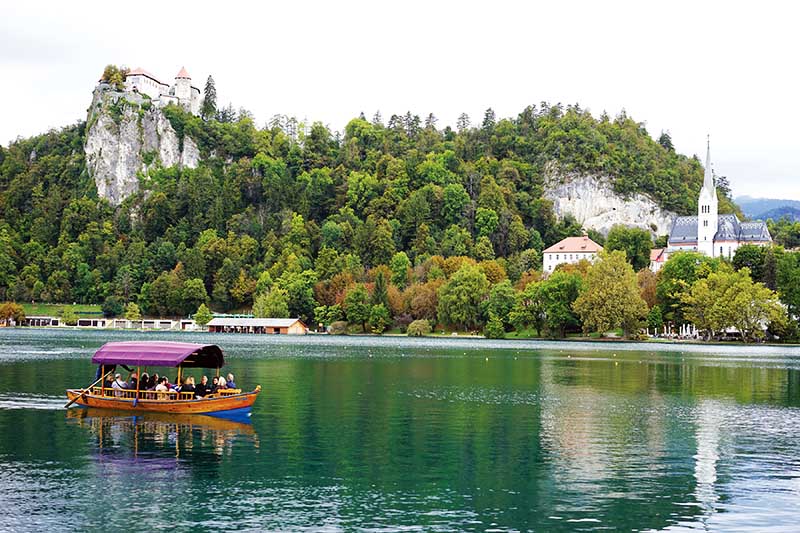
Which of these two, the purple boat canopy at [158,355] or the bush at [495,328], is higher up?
the purple boat canopy at [158,355]

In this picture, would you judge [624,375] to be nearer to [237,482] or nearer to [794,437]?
[794,437]

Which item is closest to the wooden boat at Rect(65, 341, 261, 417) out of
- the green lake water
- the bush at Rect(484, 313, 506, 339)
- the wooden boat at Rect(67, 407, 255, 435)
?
the wooden boat at Rect(67, 407, 255, 435)

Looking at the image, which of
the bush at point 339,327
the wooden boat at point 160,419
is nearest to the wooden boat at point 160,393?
the wooden boat at point 160,419

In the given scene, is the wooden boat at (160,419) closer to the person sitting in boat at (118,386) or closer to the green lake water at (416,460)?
the green lake water at (416,460)

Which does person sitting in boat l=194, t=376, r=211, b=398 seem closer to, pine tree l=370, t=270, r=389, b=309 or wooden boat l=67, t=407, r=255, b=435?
wooden boat l=67, t=407, r=255, b=435

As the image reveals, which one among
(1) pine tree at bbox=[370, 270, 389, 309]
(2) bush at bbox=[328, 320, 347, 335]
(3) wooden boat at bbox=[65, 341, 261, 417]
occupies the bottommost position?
(2) bush at bbox=[328, 320, 347, 335]

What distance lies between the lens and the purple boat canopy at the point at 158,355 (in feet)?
161

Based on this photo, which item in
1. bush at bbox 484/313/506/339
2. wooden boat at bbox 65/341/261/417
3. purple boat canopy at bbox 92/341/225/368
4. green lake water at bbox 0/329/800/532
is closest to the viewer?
green lake water at bbox 0/329/800/532

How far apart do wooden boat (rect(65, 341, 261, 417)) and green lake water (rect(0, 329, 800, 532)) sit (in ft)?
3.16

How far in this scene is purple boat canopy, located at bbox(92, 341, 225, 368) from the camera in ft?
161

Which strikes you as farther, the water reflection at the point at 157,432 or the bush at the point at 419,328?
the bush at the point at 419,328

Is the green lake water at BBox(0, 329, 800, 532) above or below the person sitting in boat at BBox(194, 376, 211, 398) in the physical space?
below

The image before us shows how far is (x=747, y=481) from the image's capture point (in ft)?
111

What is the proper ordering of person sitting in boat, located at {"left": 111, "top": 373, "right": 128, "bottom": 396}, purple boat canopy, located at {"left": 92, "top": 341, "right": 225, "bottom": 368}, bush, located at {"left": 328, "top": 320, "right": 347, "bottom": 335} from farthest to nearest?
bush, located at {"left": 328, "top": 320, "right": 347, "bottom": 335} < person sitting in boat, located at {"left": 111, "top": 373, "right": 128, "bottom": 396} < purple boat canopy, located at {"left": 92, "top": 341, "right": 225, "bottom": 368}
